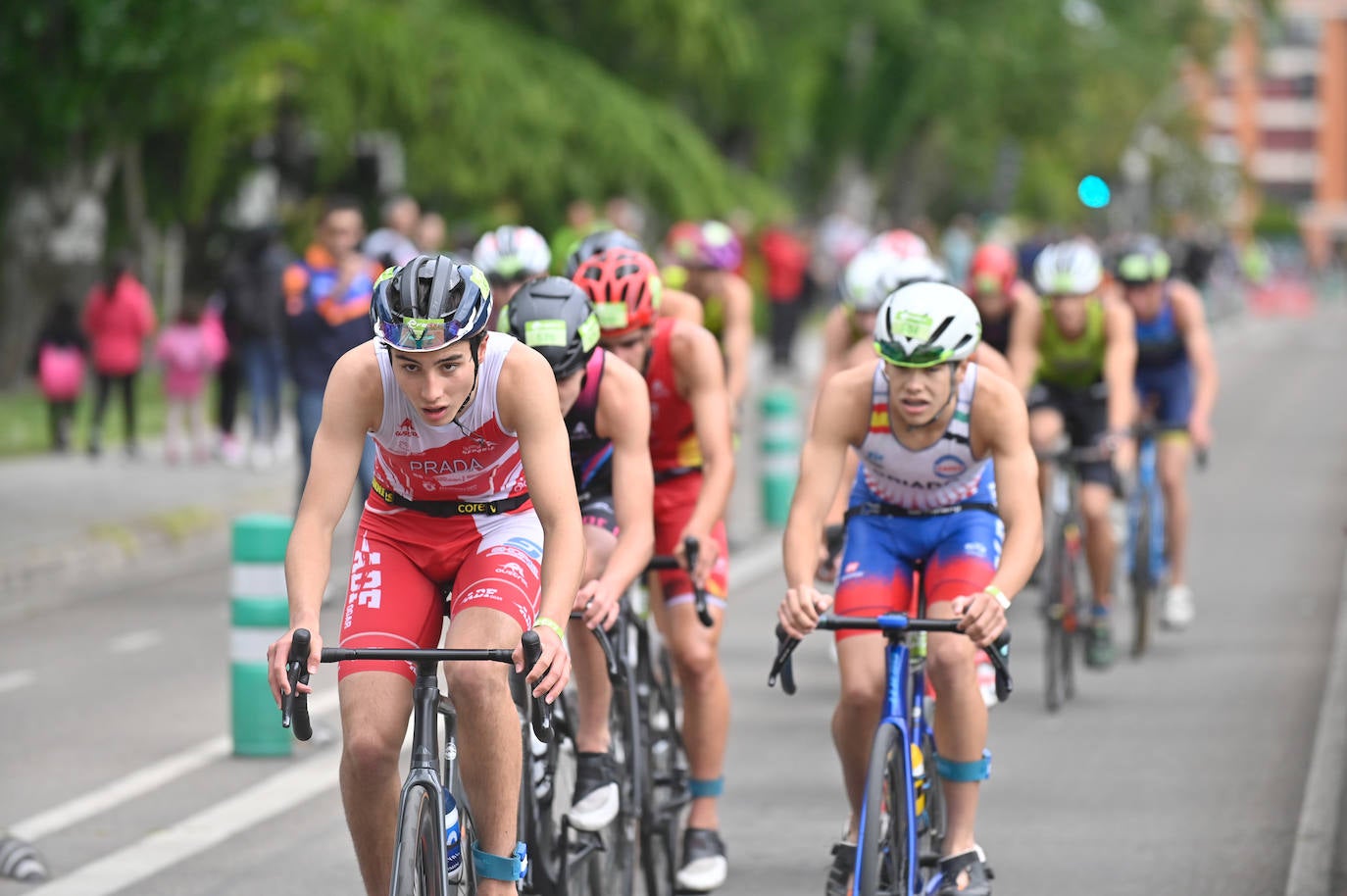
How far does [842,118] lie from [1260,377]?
37.0ft

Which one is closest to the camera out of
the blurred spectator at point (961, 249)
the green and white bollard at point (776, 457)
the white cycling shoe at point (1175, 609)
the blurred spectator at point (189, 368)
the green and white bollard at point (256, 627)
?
the green and white bollard at point (256, 627)

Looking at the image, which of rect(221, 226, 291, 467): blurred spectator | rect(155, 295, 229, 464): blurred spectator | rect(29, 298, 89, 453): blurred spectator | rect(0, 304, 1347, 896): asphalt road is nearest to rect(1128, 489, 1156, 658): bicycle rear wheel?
rect(0, 304, 1347, 896): asphalt road

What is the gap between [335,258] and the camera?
12594 mm

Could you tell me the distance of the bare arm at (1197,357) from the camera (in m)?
11.6

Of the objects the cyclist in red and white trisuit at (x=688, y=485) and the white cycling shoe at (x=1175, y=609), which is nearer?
the cyclist in red and white trisuit at (x=688, y=485)

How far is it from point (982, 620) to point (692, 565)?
1.33 m

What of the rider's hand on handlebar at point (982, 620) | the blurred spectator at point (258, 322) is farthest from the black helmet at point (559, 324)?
the blurred spectator at point (258, 322)

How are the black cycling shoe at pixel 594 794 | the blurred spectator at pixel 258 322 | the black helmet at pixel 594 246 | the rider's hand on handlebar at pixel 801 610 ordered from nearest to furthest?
the rider's hand on handlebar at pixel 801 610
the black cycling shoe at pixel 594 794
the black helmet at pixel 594 246
the blurred spectator at pixel 258 322

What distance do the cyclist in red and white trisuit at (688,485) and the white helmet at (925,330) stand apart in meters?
0.99

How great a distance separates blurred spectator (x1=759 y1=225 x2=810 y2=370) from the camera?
94.7 feet

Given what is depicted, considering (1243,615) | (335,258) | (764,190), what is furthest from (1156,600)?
(764,190)

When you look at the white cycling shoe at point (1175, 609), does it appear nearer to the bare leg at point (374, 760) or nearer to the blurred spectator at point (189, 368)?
the bare leg at point (374, 760)

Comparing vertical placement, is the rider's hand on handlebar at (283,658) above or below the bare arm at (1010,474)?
A: below

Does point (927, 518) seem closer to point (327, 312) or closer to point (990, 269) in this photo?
point (990, 269)
